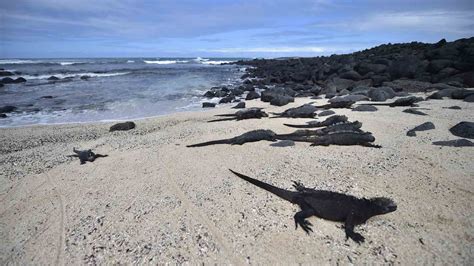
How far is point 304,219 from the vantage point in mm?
3902

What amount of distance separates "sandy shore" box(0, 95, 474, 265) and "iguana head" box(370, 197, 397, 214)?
3.7 inches

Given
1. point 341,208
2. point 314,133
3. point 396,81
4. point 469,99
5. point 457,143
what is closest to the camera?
point 341,208

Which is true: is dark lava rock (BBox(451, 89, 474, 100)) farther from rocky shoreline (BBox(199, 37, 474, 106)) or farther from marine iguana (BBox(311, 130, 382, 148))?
marine iguana (BBox(311, 130, 382, 148))

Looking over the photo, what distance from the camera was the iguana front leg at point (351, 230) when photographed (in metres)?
3.49

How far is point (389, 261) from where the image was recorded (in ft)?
10.5

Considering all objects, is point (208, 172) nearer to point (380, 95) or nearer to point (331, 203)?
point (331, 203)

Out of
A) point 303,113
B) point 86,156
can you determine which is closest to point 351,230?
point 86,156

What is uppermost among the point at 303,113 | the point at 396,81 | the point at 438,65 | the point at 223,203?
the point at 438,65

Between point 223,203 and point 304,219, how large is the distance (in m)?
1.18

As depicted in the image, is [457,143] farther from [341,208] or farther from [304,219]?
[304,219]

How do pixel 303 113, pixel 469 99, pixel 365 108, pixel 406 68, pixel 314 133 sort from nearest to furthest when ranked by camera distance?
pixel 314 133, pixel 303 113, pixel 365 108, pixel 469 99, pixel 406 68

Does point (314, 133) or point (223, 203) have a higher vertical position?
point (314, 133)

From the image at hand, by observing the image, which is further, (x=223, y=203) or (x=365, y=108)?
(x=365, y=108)

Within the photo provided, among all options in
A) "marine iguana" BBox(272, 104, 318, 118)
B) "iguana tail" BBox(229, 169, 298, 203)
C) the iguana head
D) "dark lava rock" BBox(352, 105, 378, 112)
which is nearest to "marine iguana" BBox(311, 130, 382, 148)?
"iguana tail" BBox(229, 169, 298, 203)
